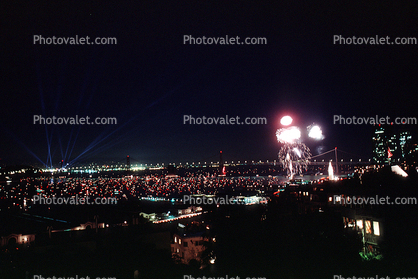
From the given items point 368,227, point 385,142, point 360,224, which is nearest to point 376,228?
point 368,227

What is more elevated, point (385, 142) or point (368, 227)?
point (385, 142)

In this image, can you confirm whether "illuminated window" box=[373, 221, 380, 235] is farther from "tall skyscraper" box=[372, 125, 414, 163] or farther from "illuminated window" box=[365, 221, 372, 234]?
"tall skyscraper" box=[372, 125, 414, 163]

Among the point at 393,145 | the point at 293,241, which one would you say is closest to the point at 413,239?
the point at 293,241

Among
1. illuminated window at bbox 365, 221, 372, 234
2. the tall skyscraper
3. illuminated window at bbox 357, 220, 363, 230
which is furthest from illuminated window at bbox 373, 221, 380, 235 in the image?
the tall skyscraper

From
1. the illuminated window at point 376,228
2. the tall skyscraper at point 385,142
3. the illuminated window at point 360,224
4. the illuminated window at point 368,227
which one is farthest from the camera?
the tall skyscraper at point 385,142

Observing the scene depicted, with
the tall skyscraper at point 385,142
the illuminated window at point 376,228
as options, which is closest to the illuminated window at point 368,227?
the illuminated window at point 376,228

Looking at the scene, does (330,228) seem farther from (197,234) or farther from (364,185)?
(197,234)

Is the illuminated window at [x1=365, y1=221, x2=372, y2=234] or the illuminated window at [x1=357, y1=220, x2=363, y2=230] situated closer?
the illuminated window at [x1=365, y1=221, x2=372, y2=234]

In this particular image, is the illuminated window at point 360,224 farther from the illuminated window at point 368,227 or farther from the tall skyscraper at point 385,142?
the tall skyscraper at point 385,142

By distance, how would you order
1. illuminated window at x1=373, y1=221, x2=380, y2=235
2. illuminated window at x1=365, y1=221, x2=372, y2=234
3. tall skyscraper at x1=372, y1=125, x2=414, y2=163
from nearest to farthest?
1. illuminated window at x1=373, y1=221, x2=380, y2=235
2. illuminated window at x1=365, y1=221, x2=372, y2=234
3. tall skyscraper at x1=372, y1=125, x2=414, y2=163

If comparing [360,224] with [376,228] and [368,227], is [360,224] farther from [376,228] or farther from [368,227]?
[376,228]

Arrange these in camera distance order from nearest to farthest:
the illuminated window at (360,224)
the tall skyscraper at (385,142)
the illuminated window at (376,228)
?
the illuminated window at (376,228)
the illuminated window at (360,224)
the tall skyscraper at (385,142)
